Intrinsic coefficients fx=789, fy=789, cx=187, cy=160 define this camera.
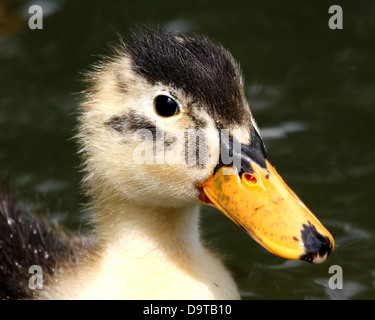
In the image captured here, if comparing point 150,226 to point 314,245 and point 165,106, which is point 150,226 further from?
point 314,245

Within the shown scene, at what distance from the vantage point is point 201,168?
14.2 ft

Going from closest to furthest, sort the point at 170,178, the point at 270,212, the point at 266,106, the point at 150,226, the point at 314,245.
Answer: the point at 314,245
the point at 270,212
the point at 170,178
the point at 150,226
the point at 266,106

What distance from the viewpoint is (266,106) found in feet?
23.2

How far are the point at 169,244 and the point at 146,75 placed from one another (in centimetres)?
106

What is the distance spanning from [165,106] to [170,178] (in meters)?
0.41

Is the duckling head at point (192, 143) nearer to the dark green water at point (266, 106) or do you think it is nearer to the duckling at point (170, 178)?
the duckling at point (170, 178)

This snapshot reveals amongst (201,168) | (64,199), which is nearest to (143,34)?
(201,168)

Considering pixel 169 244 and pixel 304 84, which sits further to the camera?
pixel 304 84

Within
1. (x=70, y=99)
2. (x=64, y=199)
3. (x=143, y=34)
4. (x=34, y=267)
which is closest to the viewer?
(x=143, y=34)

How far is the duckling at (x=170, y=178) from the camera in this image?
4.22 m

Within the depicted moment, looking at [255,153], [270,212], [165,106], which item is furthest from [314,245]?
[165,106]

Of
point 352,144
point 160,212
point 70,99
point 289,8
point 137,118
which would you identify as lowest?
point 160,212

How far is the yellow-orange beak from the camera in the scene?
4066 millimetres

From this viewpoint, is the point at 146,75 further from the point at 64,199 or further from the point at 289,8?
the point at 289,8
